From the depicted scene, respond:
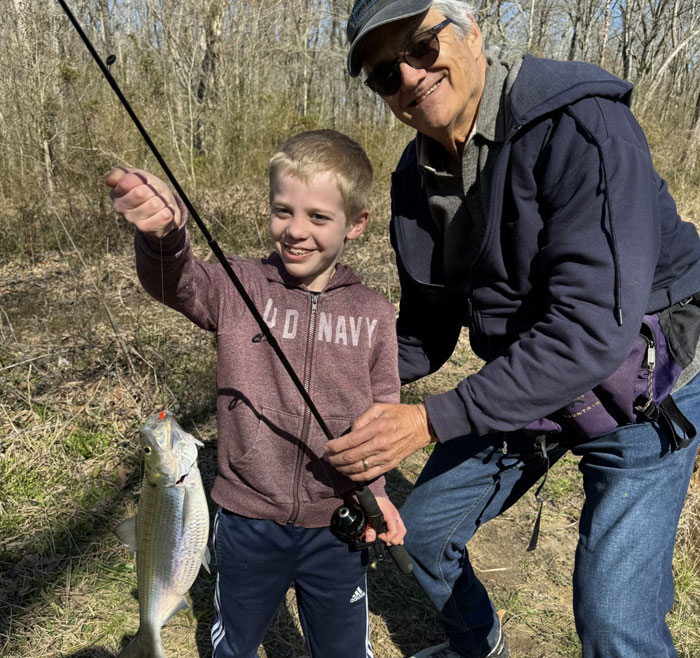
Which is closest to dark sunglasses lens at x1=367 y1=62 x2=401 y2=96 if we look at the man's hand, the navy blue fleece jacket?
the navy blue fleece jacket

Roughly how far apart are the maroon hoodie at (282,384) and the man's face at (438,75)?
617 mm

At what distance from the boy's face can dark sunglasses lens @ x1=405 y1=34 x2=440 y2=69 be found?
0.43 meters

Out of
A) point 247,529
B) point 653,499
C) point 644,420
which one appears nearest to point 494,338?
point 644,420

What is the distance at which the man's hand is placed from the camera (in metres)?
1.80

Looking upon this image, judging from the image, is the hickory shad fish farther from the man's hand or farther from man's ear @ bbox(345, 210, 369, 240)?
man's ear @ bbox(345, 210, 369, 240)

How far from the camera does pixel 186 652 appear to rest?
2.69 metres

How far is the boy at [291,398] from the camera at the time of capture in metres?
1.94

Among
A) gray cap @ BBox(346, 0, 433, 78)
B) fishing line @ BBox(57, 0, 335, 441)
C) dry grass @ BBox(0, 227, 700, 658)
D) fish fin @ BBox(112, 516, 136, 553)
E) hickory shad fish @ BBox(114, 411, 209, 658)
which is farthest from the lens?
dry grass @ BBox(0, 227, 700, 658)

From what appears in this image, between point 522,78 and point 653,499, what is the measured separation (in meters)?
1.32

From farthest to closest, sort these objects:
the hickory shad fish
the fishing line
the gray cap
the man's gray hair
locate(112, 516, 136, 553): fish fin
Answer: the man's gray hair, the gray cap, the fishing line, locate(112, 516, 136, 553): fish fin, the hickory shad fish

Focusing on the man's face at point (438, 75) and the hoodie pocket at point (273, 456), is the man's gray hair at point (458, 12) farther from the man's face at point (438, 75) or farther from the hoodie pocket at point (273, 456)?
the hoodie pocket at point (273, 456)

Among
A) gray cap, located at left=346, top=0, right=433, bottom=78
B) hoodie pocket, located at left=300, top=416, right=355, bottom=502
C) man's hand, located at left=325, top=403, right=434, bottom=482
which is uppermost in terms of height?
gray cap, located at left=346, top=0, right=433, bottom=78

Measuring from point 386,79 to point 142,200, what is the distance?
0.92 m

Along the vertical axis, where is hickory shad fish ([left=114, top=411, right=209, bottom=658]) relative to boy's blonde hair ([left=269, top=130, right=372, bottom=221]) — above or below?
below
